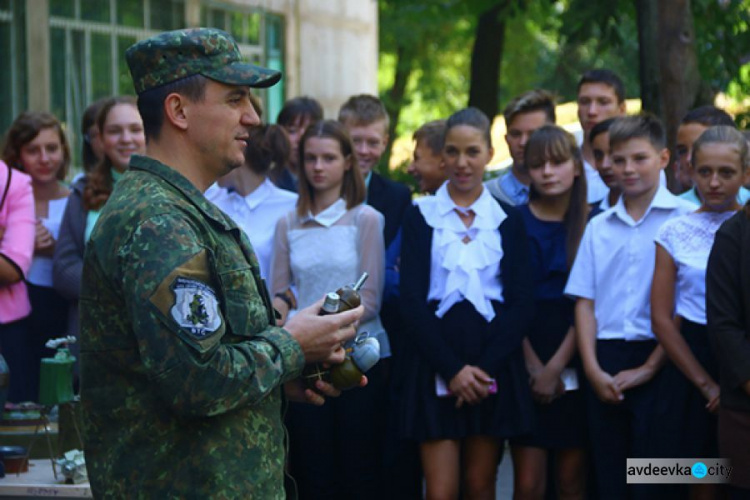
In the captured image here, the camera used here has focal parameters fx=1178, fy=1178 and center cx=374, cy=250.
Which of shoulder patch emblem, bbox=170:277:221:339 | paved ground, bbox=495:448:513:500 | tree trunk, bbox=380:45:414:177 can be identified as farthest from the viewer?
tree trunk, bbox=380:45:414:177

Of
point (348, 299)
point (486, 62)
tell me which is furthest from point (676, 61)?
point (486, 62)

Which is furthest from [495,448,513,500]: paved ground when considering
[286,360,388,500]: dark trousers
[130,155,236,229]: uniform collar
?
[130,155,236,229]: uniform collar

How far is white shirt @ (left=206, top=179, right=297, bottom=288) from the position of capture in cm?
604

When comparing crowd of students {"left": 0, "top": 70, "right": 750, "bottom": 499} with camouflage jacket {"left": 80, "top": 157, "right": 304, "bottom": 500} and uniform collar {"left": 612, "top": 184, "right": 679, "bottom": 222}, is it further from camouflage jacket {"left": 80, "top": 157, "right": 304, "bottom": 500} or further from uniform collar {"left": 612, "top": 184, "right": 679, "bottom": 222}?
camouflage jacket {"left": 80, "top": 157, "right": 304, "bottom": 500}

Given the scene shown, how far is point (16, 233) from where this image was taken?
601cm

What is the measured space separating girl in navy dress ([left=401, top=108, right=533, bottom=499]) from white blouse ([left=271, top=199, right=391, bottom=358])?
0.89 feet

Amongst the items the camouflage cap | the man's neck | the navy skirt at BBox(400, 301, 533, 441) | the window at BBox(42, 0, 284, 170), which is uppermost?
the window at BBox(42, 0, 284, 170)

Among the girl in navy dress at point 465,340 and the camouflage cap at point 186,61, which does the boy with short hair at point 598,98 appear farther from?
the camouflage cap at point 186,61

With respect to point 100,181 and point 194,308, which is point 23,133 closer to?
point 100,181

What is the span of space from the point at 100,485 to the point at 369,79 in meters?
18.3

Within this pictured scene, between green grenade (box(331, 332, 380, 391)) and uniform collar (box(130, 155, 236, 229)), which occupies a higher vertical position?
uniform collar (box(130, 155, 236, 229))

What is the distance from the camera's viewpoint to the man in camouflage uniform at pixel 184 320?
266cm

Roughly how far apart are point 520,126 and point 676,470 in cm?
241

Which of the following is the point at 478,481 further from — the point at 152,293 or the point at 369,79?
the point at 369,79
